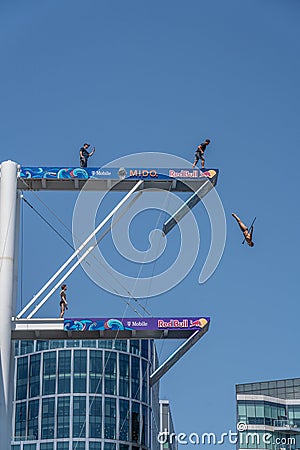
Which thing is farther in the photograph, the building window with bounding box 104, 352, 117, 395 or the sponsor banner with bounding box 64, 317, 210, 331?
the building window with bounding box 104, 352, 117, 395

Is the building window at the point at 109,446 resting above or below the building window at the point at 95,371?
below

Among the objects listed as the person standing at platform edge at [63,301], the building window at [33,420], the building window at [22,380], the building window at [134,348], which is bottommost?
the person standing at platform edge at [63,301]

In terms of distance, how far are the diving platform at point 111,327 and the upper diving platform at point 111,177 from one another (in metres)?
3.67

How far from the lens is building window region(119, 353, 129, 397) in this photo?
3125 inches

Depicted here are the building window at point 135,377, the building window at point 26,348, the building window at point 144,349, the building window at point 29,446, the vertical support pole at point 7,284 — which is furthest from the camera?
the building window at point 144,349

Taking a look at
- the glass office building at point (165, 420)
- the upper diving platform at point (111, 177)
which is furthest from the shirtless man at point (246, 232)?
the glass office building at point (165, 420)

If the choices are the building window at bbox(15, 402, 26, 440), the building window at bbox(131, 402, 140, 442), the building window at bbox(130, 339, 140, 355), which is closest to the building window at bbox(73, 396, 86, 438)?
the building window at bbox(15, 402, 26, 440)

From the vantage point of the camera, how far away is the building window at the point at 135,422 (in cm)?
8025

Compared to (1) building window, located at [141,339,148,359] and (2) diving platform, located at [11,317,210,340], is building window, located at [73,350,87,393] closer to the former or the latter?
(1) building window, located at [141,339,148,359]

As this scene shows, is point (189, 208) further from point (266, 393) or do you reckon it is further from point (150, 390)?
point (150, 390)

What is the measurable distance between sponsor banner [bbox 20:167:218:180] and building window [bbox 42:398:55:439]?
154 ft

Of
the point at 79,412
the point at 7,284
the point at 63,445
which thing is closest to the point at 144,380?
the point at 79,412

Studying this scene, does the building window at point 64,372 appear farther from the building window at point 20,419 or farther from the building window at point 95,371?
the building window at point 20,419

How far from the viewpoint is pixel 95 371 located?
78000mm
